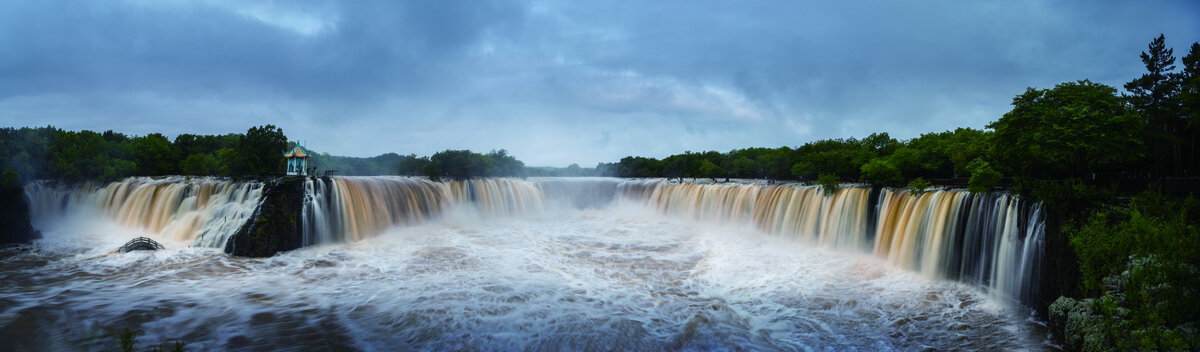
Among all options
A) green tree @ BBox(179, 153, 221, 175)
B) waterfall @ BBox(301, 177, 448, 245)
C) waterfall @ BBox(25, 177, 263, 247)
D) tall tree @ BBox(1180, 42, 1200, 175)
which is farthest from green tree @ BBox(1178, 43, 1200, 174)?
green tree @ BBox(179, 153, 221, 175)

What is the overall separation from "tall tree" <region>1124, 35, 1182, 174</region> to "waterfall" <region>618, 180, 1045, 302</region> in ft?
25.6

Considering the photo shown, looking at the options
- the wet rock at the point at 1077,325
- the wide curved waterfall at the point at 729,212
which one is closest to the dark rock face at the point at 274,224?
the wide curved waterfall at the point at 729,212

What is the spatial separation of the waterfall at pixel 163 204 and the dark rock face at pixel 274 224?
22.7 inches

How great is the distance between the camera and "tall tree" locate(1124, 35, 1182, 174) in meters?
19.1

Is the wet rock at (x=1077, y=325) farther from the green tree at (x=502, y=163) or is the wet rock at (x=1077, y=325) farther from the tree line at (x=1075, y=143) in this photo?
the green tree at (x=502, y=163)

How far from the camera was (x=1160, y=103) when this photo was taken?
24.1 metres

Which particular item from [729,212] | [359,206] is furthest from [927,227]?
[359,206]

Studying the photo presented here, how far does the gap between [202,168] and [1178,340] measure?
196ft

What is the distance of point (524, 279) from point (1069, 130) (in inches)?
634

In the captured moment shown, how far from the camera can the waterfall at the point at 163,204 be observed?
20.3m

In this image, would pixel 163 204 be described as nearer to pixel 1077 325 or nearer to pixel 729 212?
pixel 729 212

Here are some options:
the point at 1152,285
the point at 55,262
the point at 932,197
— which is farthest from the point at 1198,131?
the point at 55,262

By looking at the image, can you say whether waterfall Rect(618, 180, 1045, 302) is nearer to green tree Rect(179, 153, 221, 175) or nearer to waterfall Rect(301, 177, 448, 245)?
waterfall Rect(301, 177, 448, 245)

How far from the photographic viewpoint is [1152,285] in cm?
830
